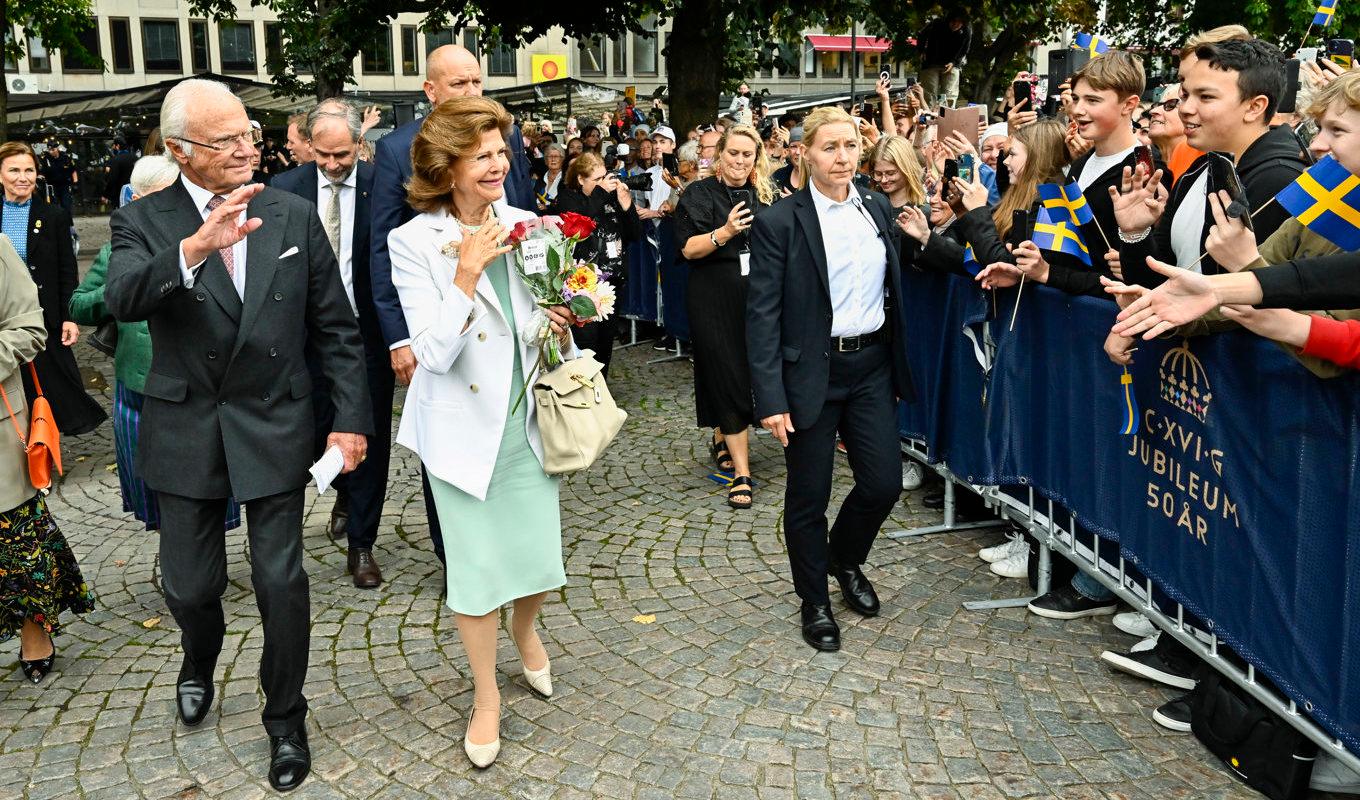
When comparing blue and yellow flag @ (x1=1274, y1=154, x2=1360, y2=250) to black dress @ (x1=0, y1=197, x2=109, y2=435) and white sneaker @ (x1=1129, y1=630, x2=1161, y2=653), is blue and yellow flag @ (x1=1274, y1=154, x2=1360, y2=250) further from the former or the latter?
black dress @ (x1=0, y1=197, x2=109, y2=435)

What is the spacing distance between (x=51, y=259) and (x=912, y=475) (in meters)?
Result: 5.67

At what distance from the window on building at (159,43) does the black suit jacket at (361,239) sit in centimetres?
5966

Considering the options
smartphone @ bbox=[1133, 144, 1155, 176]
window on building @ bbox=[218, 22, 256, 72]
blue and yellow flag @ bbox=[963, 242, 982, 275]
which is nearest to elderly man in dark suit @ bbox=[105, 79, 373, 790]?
smartphone @ bbox=[1133, 144, 1155, 176]

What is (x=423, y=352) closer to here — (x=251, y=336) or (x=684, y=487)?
(x=251, y=336)

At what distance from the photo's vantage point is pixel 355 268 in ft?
20.1

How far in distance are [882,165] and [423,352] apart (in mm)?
3381

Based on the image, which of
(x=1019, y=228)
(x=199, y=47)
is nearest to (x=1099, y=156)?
(x=1019, y=228)

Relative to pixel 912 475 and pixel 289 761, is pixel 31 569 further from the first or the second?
pixel 912 475

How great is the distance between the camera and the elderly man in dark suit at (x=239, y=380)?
3.96 m

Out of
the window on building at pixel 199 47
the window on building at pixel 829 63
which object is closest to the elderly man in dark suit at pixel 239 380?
the window on building at pixel 199 47

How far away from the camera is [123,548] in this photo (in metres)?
6.75

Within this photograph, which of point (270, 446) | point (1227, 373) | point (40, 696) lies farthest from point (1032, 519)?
point (40, 696)

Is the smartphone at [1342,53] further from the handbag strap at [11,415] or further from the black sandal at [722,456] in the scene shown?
Result: the handbag strap at [11,415]

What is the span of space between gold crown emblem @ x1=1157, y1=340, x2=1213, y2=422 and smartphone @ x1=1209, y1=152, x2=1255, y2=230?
0.68 m
